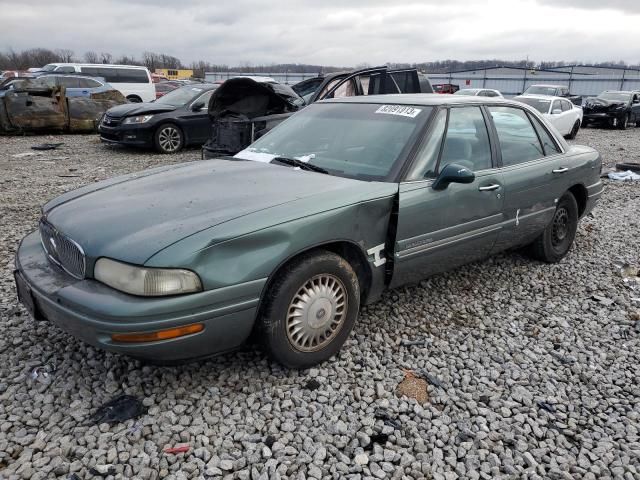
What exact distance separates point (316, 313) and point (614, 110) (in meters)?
20.6

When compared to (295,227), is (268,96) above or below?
above

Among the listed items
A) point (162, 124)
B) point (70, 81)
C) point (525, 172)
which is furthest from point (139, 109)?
point (525, 172)

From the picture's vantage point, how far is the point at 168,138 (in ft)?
34.7

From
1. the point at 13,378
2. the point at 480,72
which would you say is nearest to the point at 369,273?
the point at 13,378

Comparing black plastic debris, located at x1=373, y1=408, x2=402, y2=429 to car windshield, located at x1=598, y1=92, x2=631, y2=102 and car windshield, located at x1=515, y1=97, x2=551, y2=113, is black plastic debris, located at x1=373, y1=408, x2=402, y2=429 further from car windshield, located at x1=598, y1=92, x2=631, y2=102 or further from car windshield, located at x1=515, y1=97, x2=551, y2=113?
car windshield, located at x1=598, y1=92, x2=631, y2=102

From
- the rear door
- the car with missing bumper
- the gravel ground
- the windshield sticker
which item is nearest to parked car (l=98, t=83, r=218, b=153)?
the gravel ground

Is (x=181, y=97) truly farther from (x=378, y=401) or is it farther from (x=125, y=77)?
(x=125, y=77)

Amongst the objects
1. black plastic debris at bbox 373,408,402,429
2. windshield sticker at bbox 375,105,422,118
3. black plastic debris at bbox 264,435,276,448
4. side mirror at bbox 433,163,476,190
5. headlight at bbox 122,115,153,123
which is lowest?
black plastic debris at bbox 264,435,276,448

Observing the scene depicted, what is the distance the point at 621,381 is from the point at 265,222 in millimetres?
2272

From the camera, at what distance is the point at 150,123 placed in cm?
1030

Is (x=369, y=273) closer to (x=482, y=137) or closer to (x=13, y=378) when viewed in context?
(x=482, y=137)

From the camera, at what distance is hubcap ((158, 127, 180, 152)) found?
10.5m

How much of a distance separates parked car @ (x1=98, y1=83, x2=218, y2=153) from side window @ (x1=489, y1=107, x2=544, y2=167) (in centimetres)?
803

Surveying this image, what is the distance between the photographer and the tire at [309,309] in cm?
260
